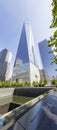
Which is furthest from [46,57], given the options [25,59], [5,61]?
[5,61]

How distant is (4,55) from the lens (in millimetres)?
116938

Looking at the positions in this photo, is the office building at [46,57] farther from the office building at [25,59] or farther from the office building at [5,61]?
the office building at [5,61]

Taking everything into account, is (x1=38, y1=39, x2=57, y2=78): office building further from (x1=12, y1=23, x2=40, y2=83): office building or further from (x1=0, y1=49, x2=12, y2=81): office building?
(x1=0, y1=49, x2=12, y2=81): office building

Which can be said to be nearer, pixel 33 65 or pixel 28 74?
pixel 28 74

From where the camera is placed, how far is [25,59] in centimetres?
8544

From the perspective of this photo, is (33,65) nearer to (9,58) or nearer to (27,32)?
(27,32)

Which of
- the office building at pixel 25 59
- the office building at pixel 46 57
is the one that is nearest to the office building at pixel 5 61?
the office building at pixel 25 59

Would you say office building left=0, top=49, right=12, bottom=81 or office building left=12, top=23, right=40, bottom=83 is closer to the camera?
office building left=12, top=23, right=40, bottom=83

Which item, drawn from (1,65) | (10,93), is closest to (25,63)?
(1,65)

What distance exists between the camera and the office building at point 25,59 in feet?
276

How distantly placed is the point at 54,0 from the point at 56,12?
54 centimetres

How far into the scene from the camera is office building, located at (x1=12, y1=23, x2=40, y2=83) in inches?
3312

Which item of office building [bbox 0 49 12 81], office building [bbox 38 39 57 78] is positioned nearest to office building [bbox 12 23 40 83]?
office building [bbox 38 39 57 78]

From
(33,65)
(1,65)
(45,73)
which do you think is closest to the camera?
(33,65)
